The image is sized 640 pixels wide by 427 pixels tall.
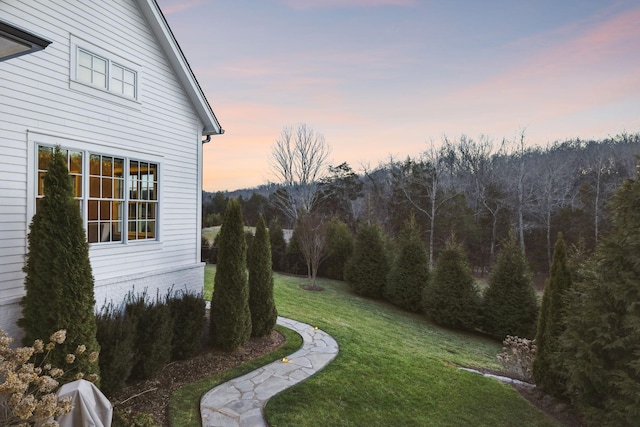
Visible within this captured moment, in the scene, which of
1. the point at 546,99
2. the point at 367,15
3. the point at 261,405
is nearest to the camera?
the point at 261,405

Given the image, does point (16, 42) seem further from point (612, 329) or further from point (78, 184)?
point (612, 329)

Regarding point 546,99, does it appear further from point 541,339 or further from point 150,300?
point 150,300

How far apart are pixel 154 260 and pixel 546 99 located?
1487cm

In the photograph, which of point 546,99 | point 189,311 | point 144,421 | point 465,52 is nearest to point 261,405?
point 144,421

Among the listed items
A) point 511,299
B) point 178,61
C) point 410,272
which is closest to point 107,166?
point 178,61

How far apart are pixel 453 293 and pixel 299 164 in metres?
19.3

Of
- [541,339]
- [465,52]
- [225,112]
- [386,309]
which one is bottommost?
[386,309]

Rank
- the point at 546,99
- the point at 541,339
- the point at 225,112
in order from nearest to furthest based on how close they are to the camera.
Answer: the point at 541,339
the point at 546,99
the point at 225,112

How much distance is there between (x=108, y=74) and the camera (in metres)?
5.77

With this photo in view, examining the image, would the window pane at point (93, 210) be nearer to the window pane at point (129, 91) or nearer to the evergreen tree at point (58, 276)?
the evergreen tree at point (58, 276)

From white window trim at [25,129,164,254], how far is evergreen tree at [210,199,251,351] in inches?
54.2

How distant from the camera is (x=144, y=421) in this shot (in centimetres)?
397

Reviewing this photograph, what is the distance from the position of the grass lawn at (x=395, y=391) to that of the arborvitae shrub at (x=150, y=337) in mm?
1943

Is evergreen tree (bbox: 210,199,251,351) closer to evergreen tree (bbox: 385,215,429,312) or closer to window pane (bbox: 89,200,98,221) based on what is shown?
window pane (bbox: 89,200,98,221)
